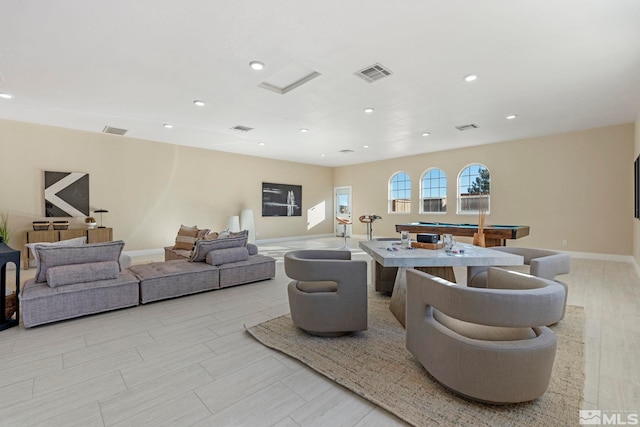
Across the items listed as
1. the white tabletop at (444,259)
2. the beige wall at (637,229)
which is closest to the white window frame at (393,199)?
the beige wall at (637,229)

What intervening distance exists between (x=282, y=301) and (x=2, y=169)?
6186mm

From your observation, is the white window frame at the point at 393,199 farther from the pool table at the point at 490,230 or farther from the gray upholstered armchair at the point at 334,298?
the gray upholstered armchair at the point at 334,298

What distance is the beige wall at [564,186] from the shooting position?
19.7 ft

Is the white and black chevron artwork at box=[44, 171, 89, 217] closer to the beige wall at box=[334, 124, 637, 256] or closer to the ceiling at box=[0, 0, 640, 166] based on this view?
the ceiling at box=[0, 0, 640, 166]

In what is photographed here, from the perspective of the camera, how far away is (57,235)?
579 centimetres

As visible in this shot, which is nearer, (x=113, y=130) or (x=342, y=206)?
(x=113, y=130)

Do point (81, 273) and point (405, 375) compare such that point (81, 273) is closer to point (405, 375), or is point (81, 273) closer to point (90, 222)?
point (405, 375)

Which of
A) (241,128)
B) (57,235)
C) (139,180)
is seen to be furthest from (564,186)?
(57,235)

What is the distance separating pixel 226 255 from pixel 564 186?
7355 millimetres

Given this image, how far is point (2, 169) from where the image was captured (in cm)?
558

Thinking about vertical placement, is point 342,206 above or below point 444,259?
above

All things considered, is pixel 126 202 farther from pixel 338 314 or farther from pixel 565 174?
pixel 565 174

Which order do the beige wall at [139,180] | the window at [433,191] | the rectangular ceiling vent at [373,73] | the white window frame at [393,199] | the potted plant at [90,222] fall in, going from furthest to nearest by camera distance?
the white window frame at [393,199], the window at [433,191], the potted plant at [90,222], the beige wall at [139,180], the rectangular ceiling vent at [373,73]

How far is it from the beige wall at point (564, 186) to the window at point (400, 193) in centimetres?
120
